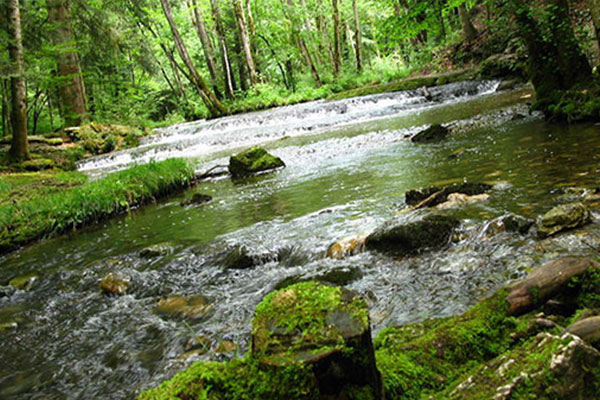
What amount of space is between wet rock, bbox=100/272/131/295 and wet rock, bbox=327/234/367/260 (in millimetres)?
2431

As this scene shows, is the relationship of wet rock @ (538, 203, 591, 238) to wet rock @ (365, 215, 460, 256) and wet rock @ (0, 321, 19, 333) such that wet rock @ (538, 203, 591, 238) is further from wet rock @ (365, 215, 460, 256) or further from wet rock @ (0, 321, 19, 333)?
wet rock @ (0, 321, 19, 333)

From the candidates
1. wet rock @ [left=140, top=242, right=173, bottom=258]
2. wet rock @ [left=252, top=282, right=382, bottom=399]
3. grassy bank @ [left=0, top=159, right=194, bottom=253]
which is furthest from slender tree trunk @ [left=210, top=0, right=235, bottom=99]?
wet rock @ [left=252, top=282, right=382, bottom=399]

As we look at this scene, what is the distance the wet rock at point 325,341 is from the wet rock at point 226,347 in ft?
4.74

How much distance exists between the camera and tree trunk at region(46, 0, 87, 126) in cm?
1653

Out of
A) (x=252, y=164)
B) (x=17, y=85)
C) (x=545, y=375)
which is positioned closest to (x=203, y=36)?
(x=17, y=85)

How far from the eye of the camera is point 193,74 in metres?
22.9

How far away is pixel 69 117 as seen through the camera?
20969mm

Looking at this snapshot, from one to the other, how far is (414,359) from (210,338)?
1.90 meters

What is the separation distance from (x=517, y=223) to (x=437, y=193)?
143 cm

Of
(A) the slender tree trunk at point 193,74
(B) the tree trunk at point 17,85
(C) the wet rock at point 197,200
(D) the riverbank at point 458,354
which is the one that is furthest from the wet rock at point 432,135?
(A) the slender tree trunk at point 193,74

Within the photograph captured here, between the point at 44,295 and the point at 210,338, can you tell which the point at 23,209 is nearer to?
the point at 44,295

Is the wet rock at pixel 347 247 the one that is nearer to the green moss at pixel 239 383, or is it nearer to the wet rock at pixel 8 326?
the green moss at pixel 239 383

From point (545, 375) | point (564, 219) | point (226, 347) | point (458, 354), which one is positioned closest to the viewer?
point (545, 375)

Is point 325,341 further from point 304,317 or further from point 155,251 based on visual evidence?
point 155,251
